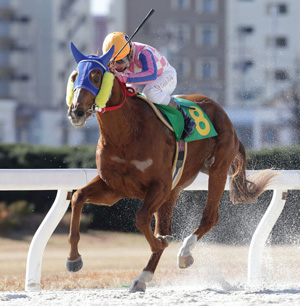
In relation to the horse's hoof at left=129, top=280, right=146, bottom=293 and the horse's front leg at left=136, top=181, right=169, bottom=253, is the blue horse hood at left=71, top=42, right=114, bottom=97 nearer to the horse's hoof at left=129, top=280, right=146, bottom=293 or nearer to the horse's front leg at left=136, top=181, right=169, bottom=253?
the horse's front leg at left=136, top=181, right=169, bottom=253

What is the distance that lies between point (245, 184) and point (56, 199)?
4.99ft

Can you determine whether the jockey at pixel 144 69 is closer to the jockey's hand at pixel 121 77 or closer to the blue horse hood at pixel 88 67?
the jockey's hand at pixel 121 77

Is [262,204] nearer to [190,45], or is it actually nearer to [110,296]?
[110,296]

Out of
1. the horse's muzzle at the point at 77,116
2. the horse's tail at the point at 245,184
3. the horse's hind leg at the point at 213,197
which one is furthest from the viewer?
the horse's tail at the point at 245,184

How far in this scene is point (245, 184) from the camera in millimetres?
5719

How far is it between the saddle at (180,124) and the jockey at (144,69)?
5 centimetres

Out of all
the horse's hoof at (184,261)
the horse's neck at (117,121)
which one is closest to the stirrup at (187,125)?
the horse's neck at (117,121)

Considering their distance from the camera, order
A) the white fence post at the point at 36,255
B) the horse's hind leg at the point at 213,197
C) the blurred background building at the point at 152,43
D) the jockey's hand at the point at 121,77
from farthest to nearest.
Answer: the blurred background building at the point at 152,43 → the horse's hind leg at the point at 213,197 → the white fence post at the point at 36,255 → the jockey's hand at the point at 121,77

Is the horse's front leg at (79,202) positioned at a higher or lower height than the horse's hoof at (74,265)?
higher

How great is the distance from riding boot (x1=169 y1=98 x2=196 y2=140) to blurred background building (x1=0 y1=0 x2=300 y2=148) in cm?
3337

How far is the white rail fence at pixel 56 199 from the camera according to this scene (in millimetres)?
4828

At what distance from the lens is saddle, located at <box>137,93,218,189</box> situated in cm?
482

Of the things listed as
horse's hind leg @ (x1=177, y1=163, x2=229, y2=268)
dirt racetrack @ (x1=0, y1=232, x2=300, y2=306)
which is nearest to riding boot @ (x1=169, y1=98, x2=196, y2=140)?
horse's hind leg @ (x1=177, y1=163, x2=229, y2=268)

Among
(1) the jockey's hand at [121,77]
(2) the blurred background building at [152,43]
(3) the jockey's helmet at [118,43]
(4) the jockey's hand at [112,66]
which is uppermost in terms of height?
(3) the jockey's helmet at [118,43]
